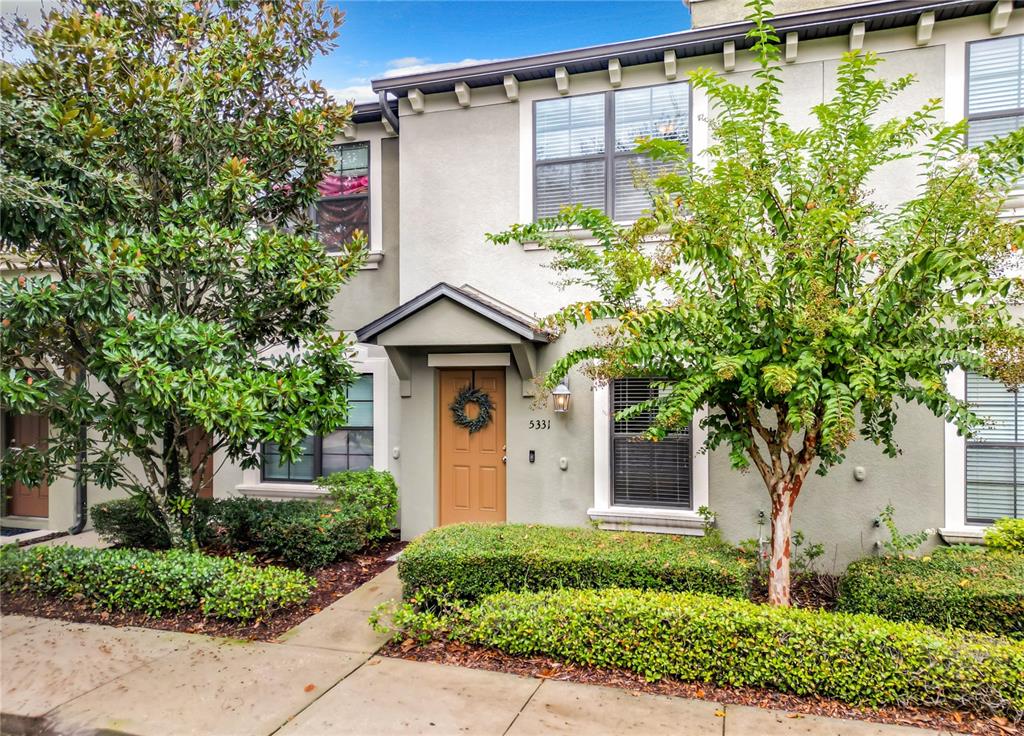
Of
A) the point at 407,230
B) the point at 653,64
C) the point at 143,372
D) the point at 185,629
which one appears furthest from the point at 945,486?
the point at 143,372

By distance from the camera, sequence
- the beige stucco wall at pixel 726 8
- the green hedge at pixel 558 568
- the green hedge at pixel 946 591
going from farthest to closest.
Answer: the beige stucco wall at pixel 726 8 < the green hedge at pixel 558 568 < the green hedge at pixel 946 591

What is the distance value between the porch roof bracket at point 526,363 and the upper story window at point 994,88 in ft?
16.2

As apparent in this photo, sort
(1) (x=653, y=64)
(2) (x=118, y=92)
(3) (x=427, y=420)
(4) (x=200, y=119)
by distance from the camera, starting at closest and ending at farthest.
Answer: (2) (x=118, y=92) < (4) (x=200, y=119) < (1) (x=653, y=64) < (3) (x=427, y=420)

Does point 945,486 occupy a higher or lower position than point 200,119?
lower

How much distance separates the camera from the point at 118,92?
18.5ft

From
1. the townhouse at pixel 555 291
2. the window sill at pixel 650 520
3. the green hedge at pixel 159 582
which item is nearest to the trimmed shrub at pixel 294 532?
the green hedge at pixel 159 582

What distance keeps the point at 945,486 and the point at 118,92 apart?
8.68m

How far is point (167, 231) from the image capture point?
5.82 meters

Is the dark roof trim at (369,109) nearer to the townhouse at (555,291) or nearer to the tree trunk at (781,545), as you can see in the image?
the townhouse at (555,291)

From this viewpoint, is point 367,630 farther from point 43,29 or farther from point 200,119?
point 43,29

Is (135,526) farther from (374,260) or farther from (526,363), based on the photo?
(526,363)

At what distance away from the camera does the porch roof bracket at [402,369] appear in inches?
299

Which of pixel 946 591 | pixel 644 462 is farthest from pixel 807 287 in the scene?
pixel 644 462

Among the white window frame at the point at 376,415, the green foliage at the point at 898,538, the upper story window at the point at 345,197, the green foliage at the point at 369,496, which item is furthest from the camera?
the upper story window at the point at 345,197
